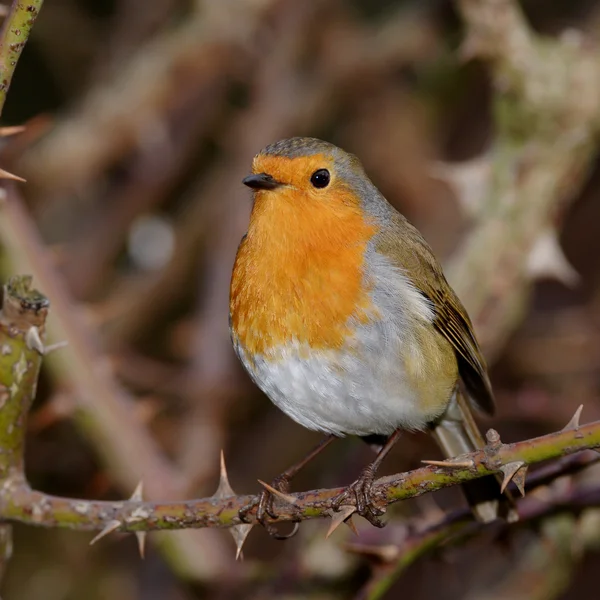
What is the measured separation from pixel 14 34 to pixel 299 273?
1235 mm

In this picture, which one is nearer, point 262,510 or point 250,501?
point 250,501

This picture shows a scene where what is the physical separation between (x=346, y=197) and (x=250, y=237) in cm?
36

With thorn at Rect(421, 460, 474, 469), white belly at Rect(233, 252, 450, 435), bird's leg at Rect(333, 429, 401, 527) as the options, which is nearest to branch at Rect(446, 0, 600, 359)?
white belly at Rect(233, 252, 450, 435)

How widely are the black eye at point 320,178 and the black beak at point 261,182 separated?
13 centimetres

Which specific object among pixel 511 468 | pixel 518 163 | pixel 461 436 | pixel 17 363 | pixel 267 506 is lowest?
pixel 461 436

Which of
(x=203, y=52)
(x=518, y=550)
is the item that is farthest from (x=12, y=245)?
(x=518, y=550)

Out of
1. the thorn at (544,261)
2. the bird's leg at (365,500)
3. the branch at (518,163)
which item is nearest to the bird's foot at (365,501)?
the bird's leg at (365,500)

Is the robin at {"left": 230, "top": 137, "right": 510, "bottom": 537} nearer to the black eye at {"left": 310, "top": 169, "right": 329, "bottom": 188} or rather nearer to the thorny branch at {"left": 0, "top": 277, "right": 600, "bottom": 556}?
the black eye at {"left": 310, "top": 169, "right": 329, "bottom": 188}

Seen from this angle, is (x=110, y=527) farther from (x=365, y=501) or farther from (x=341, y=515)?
(x=365, y=501)

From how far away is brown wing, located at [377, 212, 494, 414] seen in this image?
3.22 metres

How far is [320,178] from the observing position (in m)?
3.23

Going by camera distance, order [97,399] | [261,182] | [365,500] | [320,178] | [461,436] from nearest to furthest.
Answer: [365,500] → [261,182] → [320,178] → [97,399] → [461,436]

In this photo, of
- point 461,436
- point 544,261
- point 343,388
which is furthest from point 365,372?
point 544,261

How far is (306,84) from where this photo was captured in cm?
550
